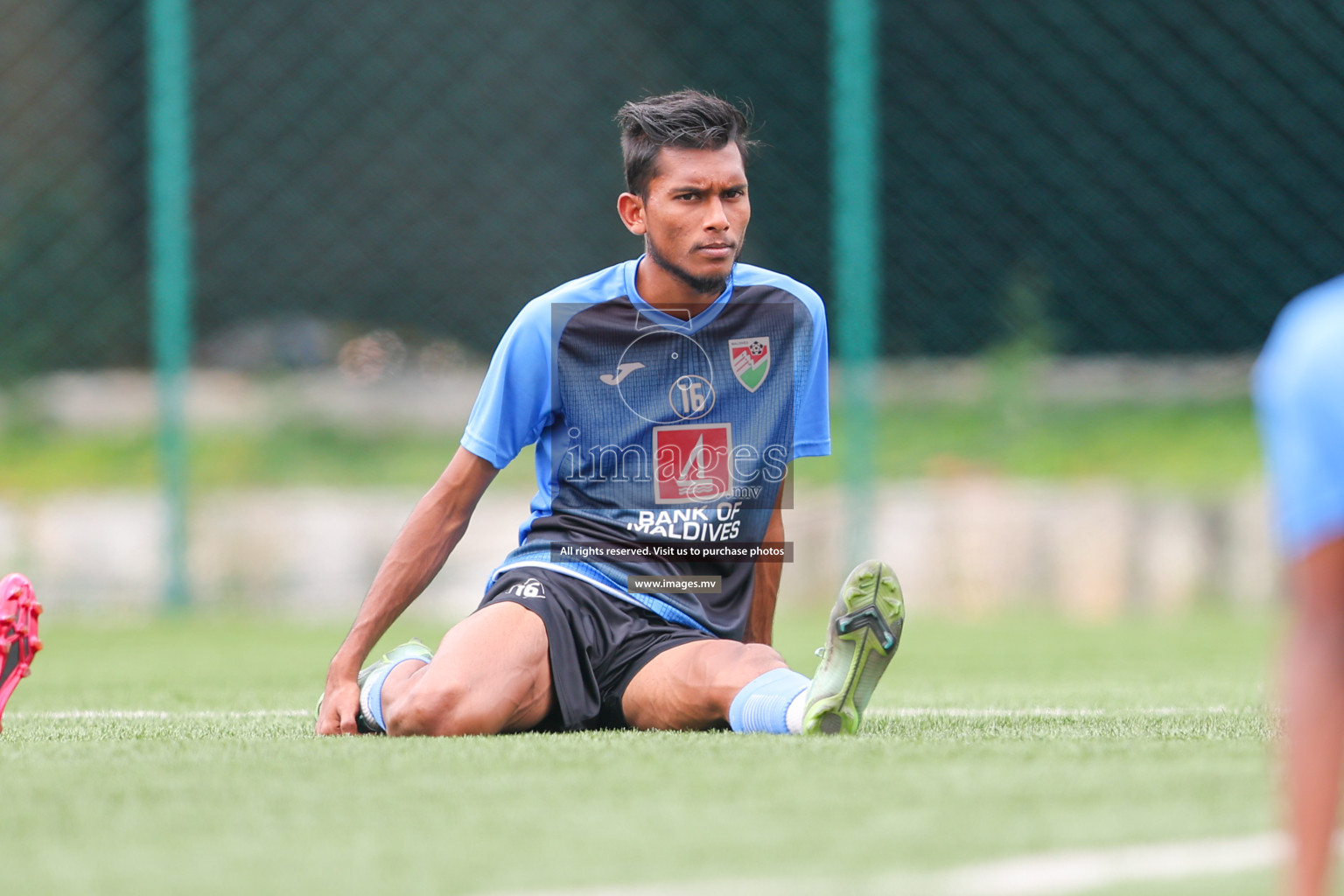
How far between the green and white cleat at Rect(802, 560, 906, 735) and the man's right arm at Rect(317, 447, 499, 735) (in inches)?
28.0

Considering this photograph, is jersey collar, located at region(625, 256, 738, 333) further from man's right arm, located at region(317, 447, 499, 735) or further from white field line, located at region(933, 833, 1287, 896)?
white field line, located at region(933, 833, 1287, 896)

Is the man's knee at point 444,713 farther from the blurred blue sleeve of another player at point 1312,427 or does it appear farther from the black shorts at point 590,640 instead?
the blurred blue sleeve of another player at point 1312,427

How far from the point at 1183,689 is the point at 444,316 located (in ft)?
13.3

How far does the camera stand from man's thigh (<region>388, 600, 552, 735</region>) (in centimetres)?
283

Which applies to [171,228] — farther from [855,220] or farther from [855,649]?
A: [855,649]

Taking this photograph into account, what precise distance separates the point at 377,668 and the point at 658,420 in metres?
0.68

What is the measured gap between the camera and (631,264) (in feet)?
10.7

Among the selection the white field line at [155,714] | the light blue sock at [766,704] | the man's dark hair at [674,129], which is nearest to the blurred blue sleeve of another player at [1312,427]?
the light blue sock at [766,704]

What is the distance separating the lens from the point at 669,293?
10.5 ft

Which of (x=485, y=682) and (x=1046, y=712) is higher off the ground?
(x=485, y=682)

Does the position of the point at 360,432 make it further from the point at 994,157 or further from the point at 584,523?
the point at 584,523

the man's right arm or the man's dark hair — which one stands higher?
the man's dark hair

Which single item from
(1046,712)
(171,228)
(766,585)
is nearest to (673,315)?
(766,585)

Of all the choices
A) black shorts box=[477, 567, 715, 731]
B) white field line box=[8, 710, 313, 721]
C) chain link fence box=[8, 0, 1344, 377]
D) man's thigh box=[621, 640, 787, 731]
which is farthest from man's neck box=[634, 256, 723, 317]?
chain link fence box=[8, 0, 1344, 377]
